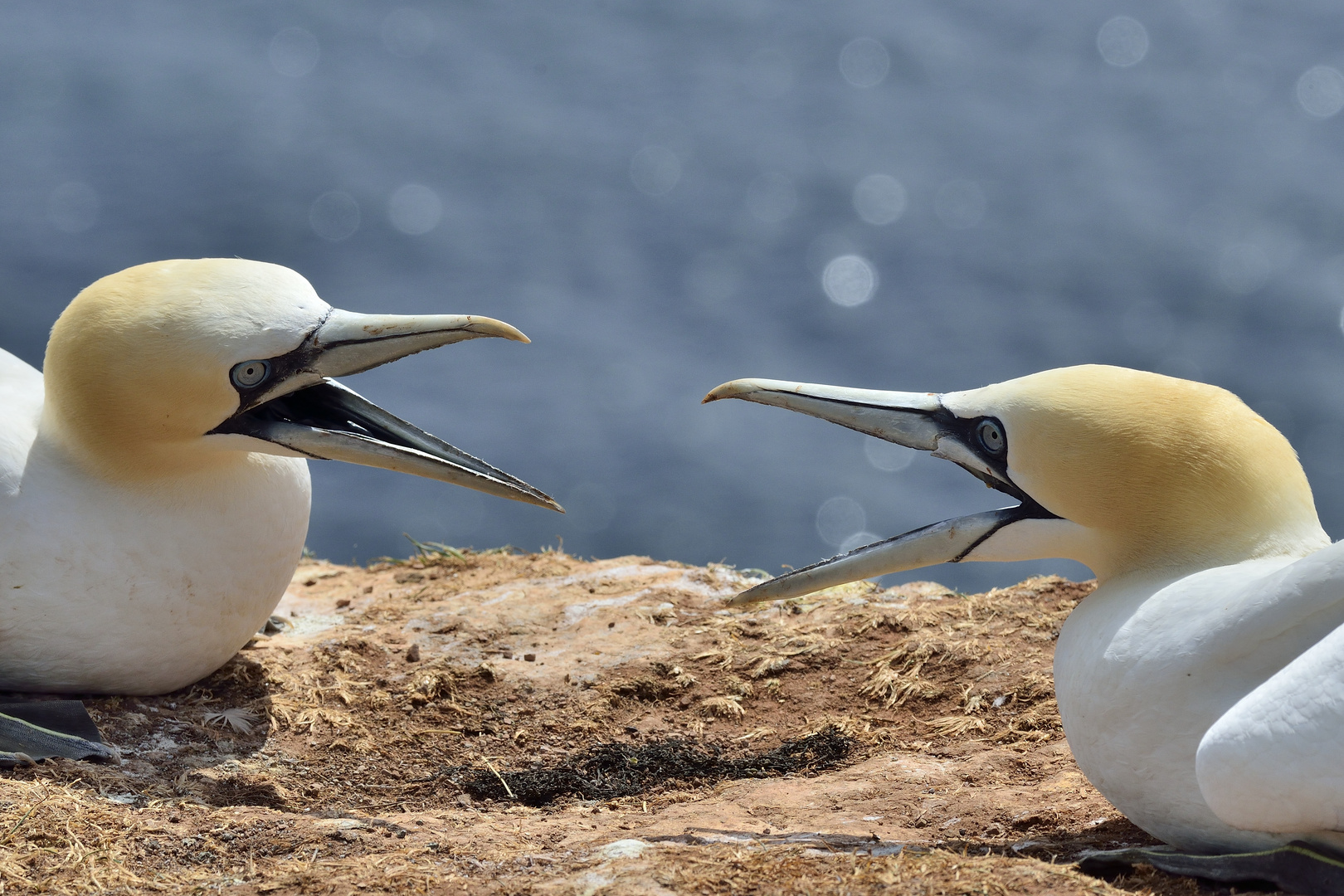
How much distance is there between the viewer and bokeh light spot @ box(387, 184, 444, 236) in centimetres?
1878

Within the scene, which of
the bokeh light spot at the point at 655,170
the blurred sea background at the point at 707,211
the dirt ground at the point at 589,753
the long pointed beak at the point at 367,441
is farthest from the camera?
the bokeh light spot at the point at 655,170

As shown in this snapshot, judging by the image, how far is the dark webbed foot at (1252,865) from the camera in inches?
130

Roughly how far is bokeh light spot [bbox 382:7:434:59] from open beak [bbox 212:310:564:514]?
18641 mm

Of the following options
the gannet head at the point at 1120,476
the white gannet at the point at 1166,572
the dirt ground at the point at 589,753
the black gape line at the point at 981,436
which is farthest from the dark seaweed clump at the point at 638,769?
the black gape line at the point at 981,436

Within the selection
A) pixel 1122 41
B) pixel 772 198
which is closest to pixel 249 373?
pixel 772 198

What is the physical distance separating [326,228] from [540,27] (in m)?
6.48

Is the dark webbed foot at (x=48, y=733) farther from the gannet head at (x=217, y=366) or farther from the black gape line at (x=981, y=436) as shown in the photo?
the black gape line at (x=981, y=436)

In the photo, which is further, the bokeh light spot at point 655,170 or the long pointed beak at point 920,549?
the bokeh light spot at point 655,170

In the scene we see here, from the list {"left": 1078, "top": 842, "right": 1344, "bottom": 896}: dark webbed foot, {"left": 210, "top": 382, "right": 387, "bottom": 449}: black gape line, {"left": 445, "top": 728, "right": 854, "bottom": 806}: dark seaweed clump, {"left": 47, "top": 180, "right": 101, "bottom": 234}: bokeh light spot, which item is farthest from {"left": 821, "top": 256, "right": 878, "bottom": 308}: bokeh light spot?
{"left": 1078, "top": 842, "right": 1344, "bottom": 896}: dark webbed foot

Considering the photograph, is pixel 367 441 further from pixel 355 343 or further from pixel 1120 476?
pixel 1120 476

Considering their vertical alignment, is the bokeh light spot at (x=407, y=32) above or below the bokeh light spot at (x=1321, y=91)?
below

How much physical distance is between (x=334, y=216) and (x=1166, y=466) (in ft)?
54.0

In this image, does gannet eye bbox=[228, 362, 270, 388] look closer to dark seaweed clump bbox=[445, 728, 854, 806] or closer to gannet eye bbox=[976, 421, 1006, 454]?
dark seaweed clump bbox=[445, 728, 854, 806]

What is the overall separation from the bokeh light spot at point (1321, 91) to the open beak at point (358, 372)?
20.1m
